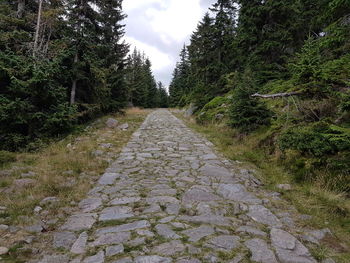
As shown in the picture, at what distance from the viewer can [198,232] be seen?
2506 millimetres

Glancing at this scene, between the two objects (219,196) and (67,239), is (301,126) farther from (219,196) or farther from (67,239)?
(67,239)

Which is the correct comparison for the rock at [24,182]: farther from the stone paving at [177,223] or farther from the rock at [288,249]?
the rock at [288,249]

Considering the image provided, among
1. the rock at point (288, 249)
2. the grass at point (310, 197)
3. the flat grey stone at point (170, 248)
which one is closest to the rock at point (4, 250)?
→ the flat grey stone at point (170, 248)

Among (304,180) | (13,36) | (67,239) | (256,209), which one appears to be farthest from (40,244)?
(13,36)

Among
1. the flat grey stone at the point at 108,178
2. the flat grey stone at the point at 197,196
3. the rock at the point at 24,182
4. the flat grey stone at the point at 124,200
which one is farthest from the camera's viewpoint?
the flat grey stone at the point at 108,178

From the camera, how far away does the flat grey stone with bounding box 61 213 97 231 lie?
8.63ft

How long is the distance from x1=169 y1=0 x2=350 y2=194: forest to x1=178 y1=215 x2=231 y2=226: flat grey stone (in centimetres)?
200

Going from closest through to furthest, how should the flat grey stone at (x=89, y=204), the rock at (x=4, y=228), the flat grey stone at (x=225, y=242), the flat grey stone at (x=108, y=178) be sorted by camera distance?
the flat grey stone at (x=225, y=242) → the rock at (x=4, y=228) → the flat grey stone at (x=89, y=204) → the flat grey stone at (x=108, y=178)

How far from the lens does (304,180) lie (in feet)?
12.8

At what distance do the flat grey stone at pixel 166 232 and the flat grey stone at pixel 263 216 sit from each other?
1202mm

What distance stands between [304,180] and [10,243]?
4.65 m

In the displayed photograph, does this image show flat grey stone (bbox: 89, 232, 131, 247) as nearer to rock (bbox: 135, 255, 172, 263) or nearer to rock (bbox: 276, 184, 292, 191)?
rock (bbox: 135, 255, 172, 263)

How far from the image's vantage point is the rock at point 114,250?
2.11 metres

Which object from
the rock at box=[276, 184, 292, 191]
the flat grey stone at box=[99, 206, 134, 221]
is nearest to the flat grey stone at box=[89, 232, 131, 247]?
the flat grey stone at box=[99, 206, 134, 221]
